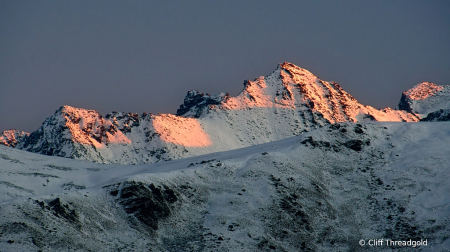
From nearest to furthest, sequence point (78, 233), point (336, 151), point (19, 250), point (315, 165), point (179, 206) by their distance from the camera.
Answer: point (19, 250)
point (78, 233)
point (179, 206)
point (315, 165)
point (336, 151)

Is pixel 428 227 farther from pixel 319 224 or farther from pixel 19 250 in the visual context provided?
pixel 19 250

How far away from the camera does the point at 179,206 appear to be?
81375mm

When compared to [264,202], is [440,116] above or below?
above

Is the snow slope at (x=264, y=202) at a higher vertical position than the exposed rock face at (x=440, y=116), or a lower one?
lower

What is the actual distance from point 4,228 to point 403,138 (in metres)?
74.9

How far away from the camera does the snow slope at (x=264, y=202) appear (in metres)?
70.1

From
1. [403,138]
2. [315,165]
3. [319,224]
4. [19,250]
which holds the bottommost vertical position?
[19,250]

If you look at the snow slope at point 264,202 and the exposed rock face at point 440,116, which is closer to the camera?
the snow slope at point 264,202

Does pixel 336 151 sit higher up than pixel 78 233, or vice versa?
pixel 336 151

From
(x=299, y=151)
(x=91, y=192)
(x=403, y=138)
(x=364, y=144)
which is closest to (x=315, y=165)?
(x=299, y=151)

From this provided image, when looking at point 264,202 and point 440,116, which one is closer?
point 264,202

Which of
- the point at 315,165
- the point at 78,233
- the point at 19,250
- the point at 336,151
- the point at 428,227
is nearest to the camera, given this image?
the point at 19,250

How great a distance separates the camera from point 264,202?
8325 cm

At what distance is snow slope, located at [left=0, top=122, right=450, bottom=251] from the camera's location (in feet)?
230
